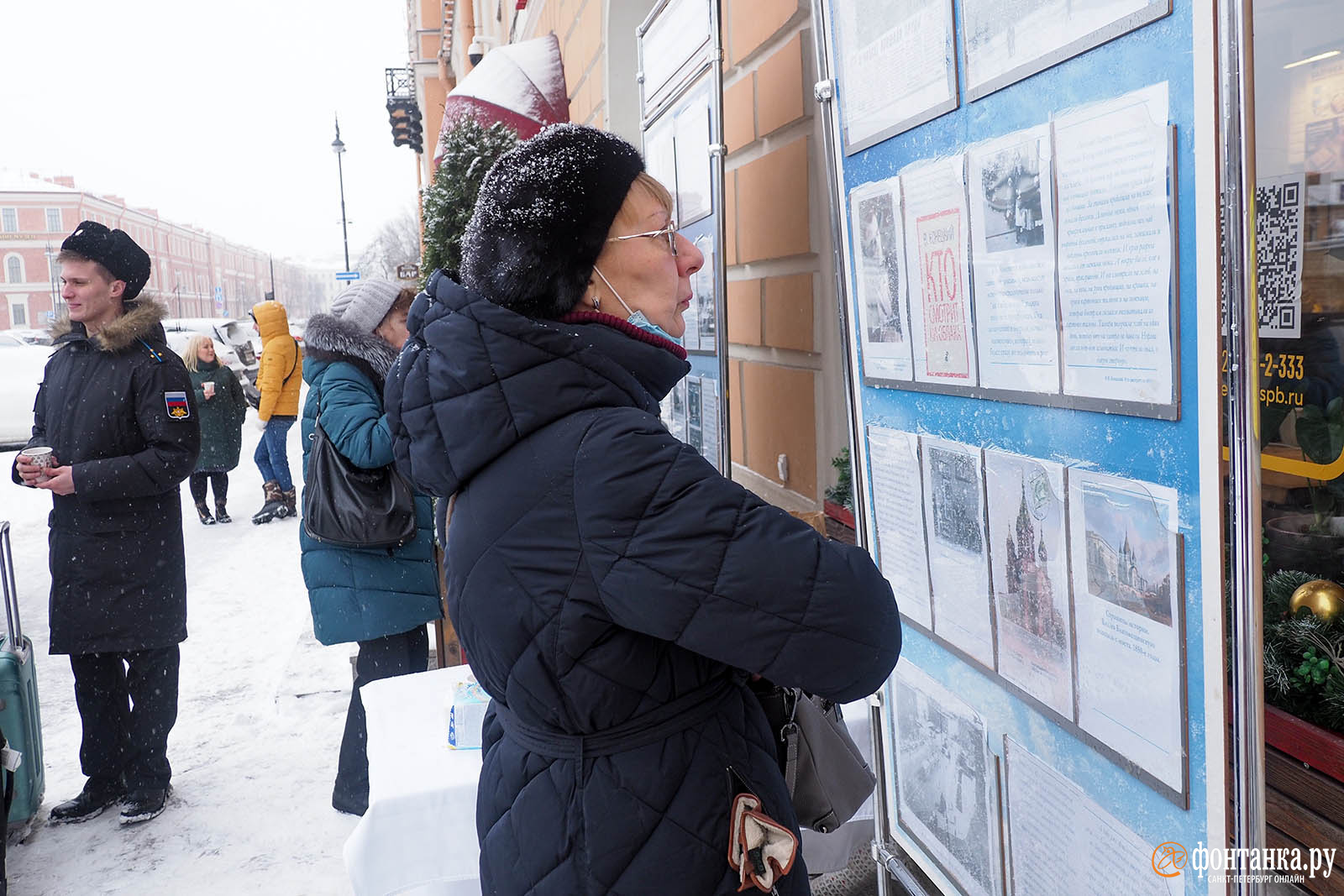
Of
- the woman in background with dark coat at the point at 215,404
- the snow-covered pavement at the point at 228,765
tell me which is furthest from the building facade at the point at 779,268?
the woman in background with dark coat at the point at 215,404

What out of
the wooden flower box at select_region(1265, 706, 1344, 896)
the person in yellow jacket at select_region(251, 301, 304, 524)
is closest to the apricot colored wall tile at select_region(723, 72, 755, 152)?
the wooden flower box at select_region(1265, 706, 1344, 896)

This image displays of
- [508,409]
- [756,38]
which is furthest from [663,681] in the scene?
[756,38]

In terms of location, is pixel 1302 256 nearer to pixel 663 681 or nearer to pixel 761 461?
pixel 761 461

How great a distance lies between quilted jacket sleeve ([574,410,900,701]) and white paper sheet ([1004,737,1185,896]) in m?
0.34

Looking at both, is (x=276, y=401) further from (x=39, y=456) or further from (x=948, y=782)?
(x=948, y=782)

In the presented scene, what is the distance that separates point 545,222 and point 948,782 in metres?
1.07

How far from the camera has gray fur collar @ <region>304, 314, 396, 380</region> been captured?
10.4 feet

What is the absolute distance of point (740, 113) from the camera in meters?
3.10

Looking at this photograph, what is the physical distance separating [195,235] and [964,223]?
83261 mm

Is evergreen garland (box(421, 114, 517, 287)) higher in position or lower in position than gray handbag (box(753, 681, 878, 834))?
higher

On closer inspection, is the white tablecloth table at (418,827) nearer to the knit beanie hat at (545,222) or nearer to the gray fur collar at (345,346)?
the knit beanie hat at (545,222)

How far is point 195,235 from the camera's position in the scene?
7444 cm

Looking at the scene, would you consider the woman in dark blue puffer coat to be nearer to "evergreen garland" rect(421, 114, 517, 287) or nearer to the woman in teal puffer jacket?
the woman in teal puffer jacket

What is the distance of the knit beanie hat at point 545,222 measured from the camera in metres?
1.28
